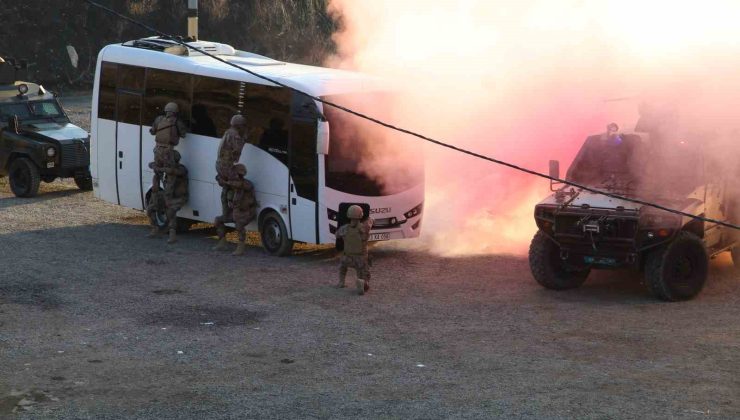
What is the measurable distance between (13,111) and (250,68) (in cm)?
722

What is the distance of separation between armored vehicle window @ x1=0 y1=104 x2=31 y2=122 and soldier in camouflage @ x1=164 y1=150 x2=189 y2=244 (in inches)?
233

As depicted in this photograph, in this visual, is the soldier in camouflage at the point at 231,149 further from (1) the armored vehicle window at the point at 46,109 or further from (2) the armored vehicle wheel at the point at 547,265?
(1) the armored vehicle window at the point at 46,109

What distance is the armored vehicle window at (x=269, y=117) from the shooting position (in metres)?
16.9

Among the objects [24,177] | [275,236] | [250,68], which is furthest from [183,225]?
[24,177]

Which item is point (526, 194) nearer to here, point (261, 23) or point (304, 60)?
point (304, 60)

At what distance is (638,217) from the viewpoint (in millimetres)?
13906

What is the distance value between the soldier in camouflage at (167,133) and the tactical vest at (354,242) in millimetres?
4257

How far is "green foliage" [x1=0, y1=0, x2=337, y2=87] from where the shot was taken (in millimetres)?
40844

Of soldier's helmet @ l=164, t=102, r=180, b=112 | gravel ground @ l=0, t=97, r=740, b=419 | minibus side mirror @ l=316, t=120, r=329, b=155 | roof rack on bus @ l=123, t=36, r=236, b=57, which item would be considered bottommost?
gravel ground @ l=0, t=97, r=740, b=419

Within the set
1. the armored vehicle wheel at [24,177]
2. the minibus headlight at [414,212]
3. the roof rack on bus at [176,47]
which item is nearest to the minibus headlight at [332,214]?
the minibus headlight at [414,212]

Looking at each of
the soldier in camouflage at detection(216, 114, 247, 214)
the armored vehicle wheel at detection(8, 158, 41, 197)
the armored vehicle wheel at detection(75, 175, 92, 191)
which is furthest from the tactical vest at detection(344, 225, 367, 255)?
the armored vehicle wheel at detection(75, 175, 92, 191)

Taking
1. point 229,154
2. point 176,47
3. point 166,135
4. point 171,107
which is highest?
point 176,47

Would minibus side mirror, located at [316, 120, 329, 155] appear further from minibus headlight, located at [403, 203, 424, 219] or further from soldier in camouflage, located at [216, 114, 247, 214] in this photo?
minibus headlight, located at [403, 203, 424, 219]

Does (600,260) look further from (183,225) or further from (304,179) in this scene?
(183,225)
